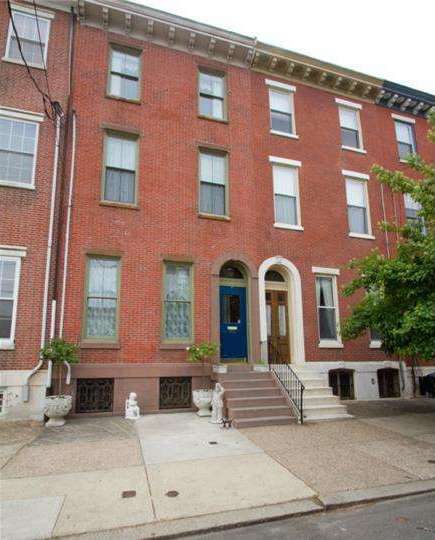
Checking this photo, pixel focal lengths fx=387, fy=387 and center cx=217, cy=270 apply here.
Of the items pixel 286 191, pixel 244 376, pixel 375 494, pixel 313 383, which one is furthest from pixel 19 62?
pixel 375 494

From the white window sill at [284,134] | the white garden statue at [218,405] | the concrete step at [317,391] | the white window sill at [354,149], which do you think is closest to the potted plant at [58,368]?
the white garden statue at [218,405]

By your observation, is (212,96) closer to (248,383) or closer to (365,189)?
(365,189)

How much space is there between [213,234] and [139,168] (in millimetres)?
3017

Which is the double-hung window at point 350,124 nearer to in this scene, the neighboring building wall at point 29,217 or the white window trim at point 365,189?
the white window trim at point 365,189

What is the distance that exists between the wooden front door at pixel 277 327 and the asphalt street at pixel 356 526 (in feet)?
25.0

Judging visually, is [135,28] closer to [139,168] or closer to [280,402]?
[139,168]

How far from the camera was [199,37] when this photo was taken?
42.6ft

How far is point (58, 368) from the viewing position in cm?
973

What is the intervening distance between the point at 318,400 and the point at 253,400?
192 cm

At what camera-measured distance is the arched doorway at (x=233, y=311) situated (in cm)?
1187

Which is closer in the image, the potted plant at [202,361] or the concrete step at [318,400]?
the potted plant at [202,361]

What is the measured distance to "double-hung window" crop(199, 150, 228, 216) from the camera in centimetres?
1251

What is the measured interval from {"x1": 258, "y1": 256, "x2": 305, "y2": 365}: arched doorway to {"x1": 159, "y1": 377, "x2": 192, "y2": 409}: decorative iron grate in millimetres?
3007

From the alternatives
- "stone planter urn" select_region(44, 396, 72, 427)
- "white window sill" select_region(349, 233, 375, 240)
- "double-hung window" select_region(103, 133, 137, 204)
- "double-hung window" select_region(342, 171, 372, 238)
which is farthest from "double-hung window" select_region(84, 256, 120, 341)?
"double-hung window" select_region(342, 171, 372, 238)
